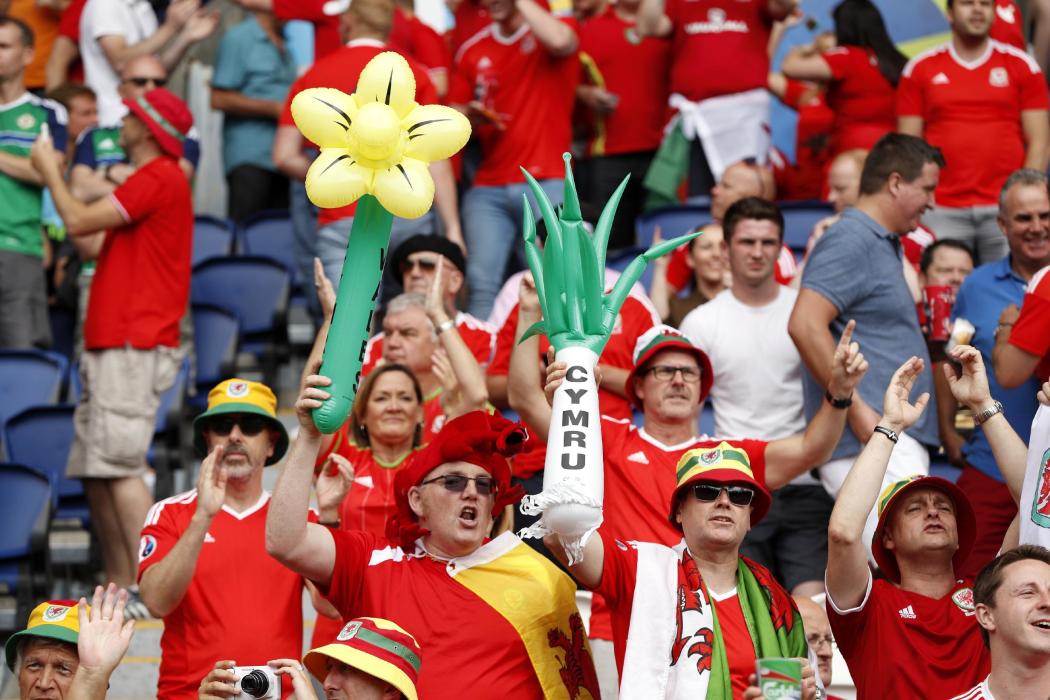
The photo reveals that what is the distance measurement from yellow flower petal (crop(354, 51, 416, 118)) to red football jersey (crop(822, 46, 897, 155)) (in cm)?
542

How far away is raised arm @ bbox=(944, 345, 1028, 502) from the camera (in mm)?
5645

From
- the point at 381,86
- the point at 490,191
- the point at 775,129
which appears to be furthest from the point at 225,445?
the point at 775,129

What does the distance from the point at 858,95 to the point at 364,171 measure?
574 cm

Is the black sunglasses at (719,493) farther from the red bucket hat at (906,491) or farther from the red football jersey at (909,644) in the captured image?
the red bucket hat at (906,491)

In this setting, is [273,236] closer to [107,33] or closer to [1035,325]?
[107,33]

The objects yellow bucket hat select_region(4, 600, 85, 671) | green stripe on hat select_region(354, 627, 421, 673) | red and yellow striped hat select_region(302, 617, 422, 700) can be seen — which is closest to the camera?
red and yellow striped hat select_region(302, 617, 422, 700)

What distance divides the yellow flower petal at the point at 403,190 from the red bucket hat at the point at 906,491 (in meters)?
1.78

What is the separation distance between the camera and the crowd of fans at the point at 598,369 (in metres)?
5.15

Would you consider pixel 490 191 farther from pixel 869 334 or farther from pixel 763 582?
pixel 763 582

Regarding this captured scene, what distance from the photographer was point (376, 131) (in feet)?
16.0

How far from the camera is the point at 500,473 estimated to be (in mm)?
5410

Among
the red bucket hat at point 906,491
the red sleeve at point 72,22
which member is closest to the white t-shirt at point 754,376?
the red bucket hat at point 906,491

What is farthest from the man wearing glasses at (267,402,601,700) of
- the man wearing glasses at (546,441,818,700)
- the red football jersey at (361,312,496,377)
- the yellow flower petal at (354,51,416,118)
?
the red football jersey at (361,312,496,377)

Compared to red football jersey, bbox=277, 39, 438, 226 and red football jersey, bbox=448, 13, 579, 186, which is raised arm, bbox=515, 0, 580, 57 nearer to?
red football jersey, bbox=448, 13, 579, 186
